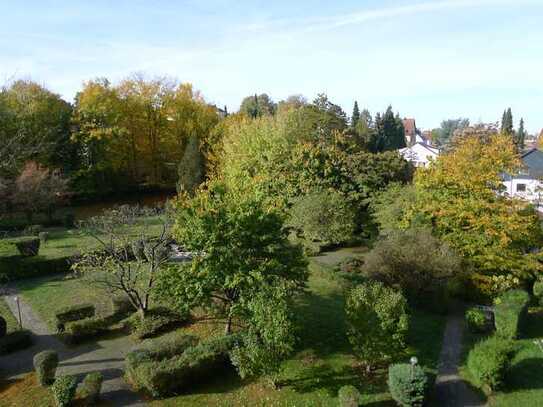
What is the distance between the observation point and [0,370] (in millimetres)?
12883

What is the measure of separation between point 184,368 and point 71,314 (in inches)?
264

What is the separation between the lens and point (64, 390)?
10.6 metres

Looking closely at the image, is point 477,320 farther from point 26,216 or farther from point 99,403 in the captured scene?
point 26,216

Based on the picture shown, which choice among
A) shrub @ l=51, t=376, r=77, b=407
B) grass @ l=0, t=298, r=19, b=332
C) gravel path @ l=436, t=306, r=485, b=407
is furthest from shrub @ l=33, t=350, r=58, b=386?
gravel path @ l=436, t=306, r=485, b=407

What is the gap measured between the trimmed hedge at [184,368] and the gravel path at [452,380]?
6.11 meters

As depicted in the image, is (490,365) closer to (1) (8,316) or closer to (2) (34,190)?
(1) (8,316)

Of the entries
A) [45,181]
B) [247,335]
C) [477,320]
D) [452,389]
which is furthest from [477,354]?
Result: [45,181]

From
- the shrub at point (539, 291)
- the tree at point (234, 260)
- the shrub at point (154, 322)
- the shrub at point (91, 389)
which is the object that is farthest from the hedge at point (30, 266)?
the shrub at point (539, 291)

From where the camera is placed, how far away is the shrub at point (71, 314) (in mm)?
15391

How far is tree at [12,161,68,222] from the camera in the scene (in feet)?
102

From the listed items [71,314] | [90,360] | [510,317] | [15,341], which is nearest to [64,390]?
[90,360]

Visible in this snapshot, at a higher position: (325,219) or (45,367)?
(325,219)

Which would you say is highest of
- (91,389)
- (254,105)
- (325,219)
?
(254,105)

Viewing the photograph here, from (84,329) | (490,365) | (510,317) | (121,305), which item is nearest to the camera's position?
(490,365)
